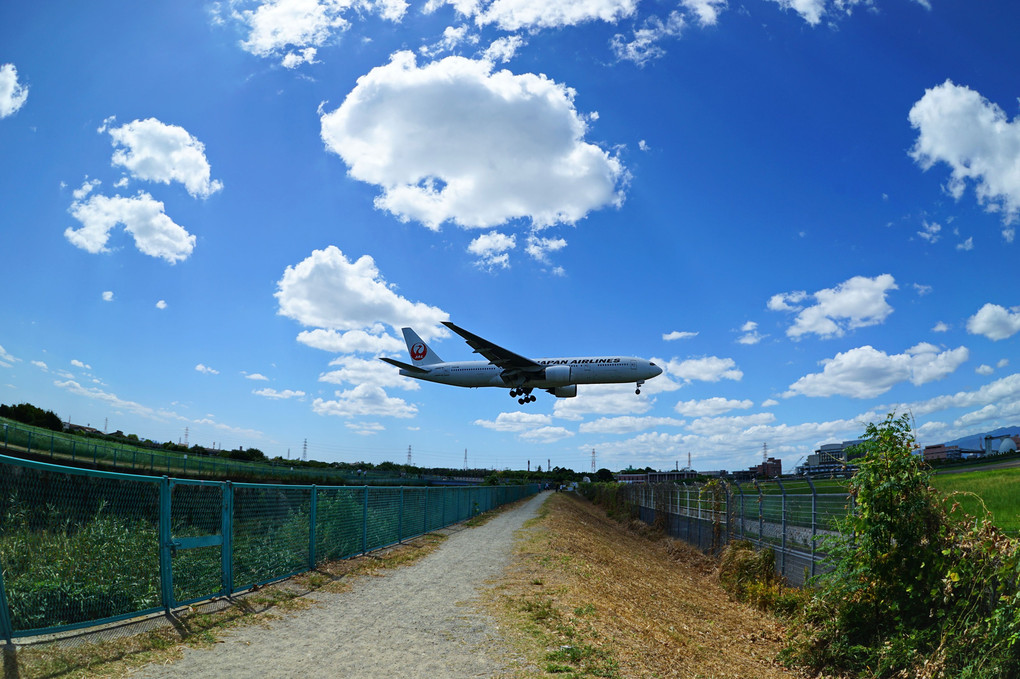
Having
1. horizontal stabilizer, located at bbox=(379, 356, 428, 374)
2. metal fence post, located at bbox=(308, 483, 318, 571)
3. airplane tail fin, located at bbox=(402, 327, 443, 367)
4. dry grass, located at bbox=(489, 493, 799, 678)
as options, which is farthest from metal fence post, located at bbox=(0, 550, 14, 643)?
airplane tail fin, located at bbox=(402, 327, 443, 367)

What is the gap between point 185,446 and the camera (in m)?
84.1

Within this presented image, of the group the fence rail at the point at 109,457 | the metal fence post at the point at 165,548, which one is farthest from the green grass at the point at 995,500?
the fence rail at the point at 109,457

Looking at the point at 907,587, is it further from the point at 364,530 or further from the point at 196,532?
the point at 364,530

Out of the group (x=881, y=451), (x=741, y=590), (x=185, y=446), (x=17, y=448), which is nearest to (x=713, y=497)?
(x=741, y=590)

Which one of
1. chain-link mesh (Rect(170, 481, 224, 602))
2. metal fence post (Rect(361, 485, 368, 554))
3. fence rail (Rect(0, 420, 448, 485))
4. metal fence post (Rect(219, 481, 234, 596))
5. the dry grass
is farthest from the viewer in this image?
fence rail (Rect(0, 420, 448, 485))

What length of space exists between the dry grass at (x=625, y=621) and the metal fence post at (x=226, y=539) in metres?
3.64

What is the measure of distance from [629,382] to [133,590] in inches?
1377

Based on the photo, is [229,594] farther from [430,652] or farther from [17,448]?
[17,448]

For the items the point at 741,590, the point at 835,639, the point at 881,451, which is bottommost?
the point at 741,590

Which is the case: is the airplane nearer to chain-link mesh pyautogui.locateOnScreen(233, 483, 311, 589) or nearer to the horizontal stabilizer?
the horizontal stabilizer

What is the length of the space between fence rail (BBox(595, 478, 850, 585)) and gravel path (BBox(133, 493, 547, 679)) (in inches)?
170

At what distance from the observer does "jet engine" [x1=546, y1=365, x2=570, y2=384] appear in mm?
37375

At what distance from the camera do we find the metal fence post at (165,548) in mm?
7254

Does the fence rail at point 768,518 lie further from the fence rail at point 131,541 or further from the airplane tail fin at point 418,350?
the airplane tail fin at point 418,350
